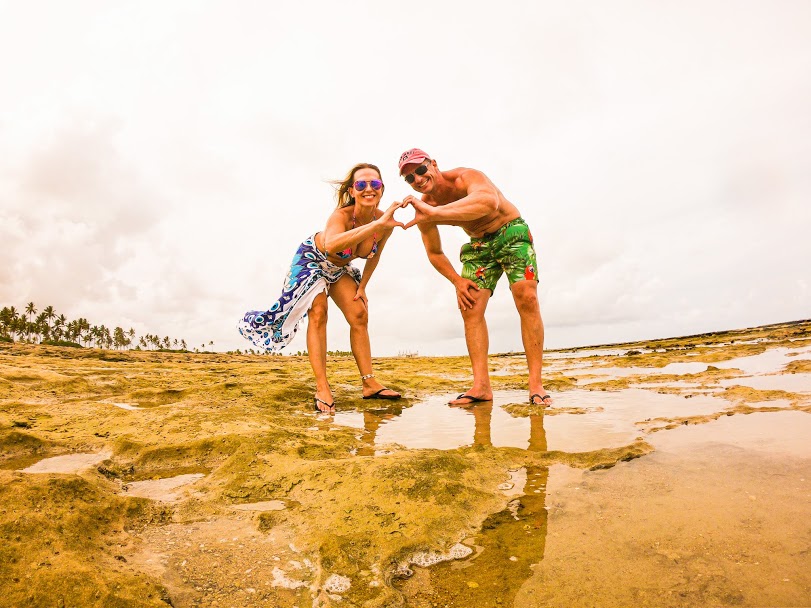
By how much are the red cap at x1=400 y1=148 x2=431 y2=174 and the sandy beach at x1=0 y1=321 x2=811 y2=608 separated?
107 inches

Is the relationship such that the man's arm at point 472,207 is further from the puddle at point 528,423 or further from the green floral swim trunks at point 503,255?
the puddle at point 528,423

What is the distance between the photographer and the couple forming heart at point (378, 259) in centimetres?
430

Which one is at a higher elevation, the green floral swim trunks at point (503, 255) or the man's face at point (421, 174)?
the man's face at point (421, 174)

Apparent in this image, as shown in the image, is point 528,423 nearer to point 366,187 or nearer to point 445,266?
point 445,266

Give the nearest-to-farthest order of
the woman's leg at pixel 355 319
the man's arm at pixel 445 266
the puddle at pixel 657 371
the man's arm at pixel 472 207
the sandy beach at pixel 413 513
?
the sandy beach at pixel 413 513
the man's arm at pixel 472 207
the man's arm at pixel 445 266
the woman's leg at pixel 355 319
the puddle at pixel 657 371

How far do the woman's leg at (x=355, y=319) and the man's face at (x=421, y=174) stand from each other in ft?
4.16

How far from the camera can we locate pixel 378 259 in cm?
500

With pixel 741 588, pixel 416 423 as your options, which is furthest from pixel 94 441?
pixel 741 588

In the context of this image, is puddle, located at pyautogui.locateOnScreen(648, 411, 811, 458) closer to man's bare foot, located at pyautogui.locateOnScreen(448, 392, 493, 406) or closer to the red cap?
man's bare foot, located at pyautogui.locateOnScreen(448, 392, 493, 406)

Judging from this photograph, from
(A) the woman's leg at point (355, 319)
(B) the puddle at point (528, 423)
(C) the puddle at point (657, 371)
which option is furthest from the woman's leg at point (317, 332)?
(C) the puddle at point (657, 371)

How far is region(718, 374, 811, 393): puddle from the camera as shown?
360 cm

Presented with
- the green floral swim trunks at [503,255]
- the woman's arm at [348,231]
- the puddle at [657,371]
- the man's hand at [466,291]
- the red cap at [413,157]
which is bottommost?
the puddle at [657,371]

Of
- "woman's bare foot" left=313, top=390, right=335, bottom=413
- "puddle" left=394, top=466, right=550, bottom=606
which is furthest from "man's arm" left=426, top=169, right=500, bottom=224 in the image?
"puddle" left=394, top=466, right=550, bottom=606

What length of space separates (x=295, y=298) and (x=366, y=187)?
1373 mm
